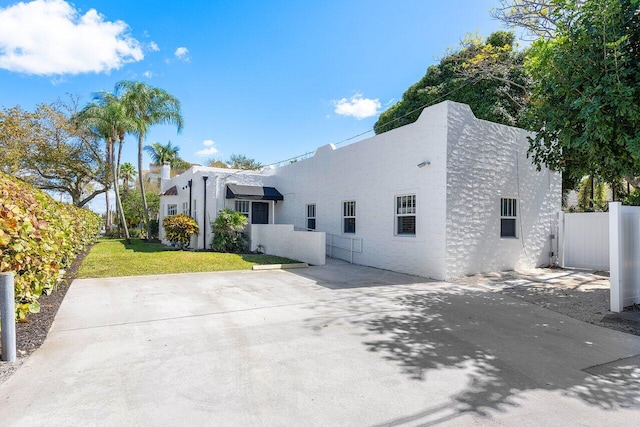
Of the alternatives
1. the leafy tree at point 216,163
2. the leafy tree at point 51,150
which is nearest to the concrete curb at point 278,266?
the leafy tree at point 51,150

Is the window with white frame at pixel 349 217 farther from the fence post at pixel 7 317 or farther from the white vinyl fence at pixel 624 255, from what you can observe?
the fence post at pixel 7 317

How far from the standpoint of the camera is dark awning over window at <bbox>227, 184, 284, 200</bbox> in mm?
15766

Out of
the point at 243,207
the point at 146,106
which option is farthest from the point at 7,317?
the point at 146,106

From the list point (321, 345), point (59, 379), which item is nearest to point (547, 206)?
point (321, 345)

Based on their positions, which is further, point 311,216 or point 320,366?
point 311,216

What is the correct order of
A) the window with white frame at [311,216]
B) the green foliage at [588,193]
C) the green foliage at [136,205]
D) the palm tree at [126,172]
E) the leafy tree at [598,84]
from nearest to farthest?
the leafy tree at [598,84] → the window with white frame at [311,216] → the green foliage at [588,193] → the green foliage at [136,205] → the palm tree at [126,172]

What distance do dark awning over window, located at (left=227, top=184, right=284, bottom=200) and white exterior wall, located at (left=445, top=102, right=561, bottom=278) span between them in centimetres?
963

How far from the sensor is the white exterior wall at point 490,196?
9625 millimetres

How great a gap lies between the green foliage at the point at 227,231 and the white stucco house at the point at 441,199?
3719mm

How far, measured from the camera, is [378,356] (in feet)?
13.4

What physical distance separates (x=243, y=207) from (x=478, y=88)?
13.5m

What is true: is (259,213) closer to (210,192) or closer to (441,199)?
(210,192)

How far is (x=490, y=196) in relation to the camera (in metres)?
10.5

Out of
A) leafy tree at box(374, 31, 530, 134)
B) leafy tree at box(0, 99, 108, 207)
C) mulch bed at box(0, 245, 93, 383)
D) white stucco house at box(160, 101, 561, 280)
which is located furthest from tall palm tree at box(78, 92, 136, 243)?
leafy tree at box(374, 31, 530, 134)
